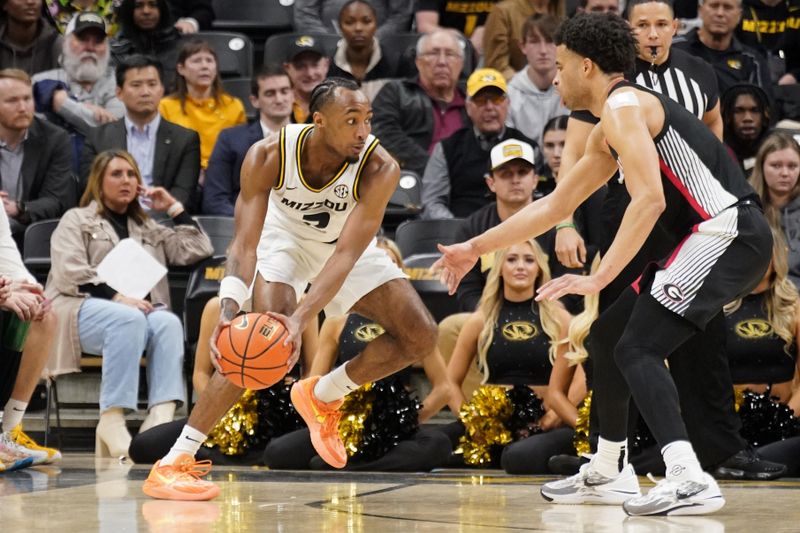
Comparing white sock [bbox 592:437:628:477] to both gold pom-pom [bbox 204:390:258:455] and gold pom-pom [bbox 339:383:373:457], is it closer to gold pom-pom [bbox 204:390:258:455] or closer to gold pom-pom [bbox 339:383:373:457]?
gold pom-pom [bbox 339:383:373:457]

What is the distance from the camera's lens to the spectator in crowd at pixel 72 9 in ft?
36.5

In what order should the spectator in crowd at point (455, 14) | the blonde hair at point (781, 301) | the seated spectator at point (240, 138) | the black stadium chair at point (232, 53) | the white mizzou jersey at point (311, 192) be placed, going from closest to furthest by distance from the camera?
the white mizzou jersey at point (311, 192) < the blonde hair at point (781, 301) < the seated spectator at point (240, 138) < the black stadium chair at point (232, 53) < the spectator in crowd at point (455, 14)

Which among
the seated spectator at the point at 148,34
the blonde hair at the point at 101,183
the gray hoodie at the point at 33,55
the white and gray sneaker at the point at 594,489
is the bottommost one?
the white and gray sneaker at the point at 594,489

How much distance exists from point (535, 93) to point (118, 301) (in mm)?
3819

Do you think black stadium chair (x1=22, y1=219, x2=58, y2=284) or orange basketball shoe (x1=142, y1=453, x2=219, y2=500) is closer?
orange basketball shoe (x1=142, y1=453, x2=219, y2=500)

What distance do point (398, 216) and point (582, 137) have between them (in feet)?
12.4

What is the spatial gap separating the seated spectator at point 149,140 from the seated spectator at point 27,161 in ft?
0.84

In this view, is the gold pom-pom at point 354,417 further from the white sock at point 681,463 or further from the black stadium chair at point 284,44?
the black stadium chair at point 284,44

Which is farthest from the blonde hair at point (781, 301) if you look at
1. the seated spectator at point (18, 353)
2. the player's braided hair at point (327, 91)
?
the seated spectator at point (18, 353)

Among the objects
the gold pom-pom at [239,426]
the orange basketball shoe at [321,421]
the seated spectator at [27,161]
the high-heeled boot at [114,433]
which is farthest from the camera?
the seated spectator at [27,161]

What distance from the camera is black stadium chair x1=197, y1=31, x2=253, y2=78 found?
37.3 feet

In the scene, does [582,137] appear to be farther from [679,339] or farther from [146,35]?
[146,35]

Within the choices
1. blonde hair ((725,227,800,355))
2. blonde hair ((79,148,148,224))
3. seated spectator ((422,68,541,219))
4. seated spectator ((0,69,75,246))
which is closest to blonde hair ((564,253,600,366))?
blonde hair ((725,227,800,355))

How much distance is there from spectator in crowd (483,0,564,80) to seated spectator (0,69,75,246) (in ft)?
12.4
